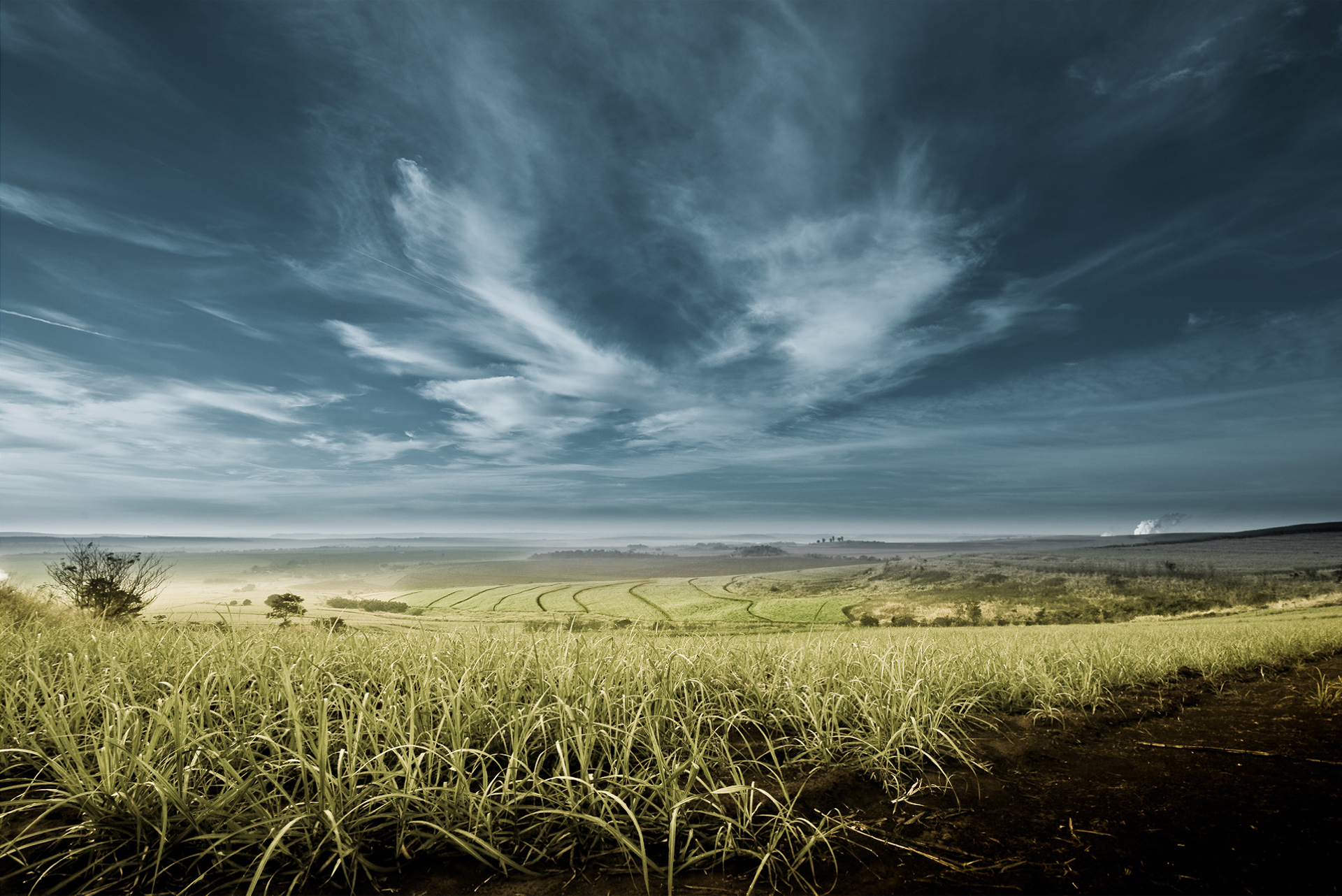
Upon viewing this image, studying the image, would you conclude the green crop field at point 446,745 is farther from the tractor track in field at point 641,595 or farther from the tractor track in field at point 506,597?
the tractor track in field at point 641,595

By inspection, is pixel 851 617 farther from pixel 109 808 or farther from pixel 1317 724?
pixel 109 808

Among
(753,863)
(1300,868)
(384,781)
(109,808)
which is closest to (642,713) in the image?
(753,863)

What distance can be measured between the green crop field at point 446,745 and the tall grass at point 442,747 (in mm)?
19

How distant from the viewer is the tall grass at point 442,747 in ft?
7.18

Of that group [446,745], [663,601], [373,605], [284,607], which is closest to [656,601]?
[663,601]

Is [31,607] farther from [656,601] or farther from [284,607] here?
[656,601]

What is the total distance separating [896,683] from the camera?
11.9ft

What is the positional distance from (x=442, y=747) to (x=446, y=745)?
0.76ft

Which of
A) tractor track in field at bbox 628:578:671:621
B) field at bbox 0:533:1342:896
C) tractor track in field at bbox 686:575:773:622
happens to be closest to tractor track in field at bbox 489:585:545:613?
tractor track in field at bbox 628:578:671:621

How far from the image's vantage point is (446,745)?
282cm

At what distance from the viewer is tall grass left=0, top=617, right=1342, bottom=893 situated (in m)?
2.19

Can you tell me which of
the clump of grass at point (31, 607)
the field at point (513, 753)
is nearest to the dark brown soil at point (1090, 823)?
the field at point (513, 753)

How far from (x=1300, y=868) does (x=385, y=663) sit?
455 centimetres

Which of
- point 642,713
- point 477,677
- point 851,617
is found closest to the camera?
point 642,713
